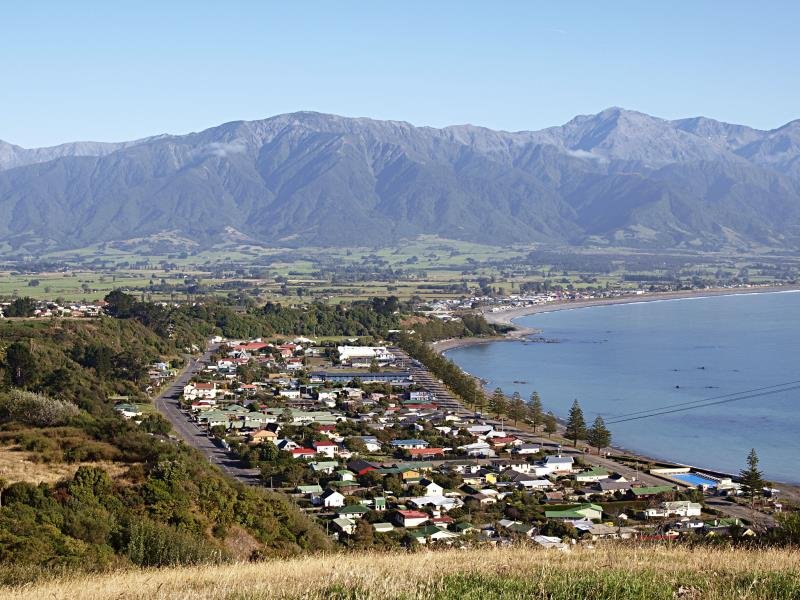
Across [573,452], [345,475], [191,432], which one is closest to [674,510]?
[345,475]

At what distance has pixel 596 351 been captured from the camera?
183 ft

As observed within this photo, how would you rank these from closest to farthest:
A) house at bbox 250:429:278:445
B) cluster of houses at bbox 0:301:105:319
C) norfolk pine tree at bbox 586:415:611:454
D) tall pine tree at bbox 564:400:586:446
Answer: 1. house at bbox 250:429:278:445
2. norfolk pine tree at bbox 586:415:611:454
3. tall pine tree at bbox 564:400:586:446
4. cluster of houses at bbox 0:301:105:319

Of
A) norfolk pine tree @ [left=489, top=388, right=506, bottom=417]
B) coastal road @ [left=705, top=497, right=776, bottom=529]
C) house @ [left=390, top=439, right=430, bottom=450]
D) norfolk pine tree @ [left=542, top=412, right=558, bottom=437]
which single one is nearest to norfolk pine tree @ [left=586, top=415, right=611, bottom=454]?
norfolk pine tree @ [left=542, top=412, right=558, bottom=437]

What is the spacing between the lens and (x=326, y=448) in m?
27.1

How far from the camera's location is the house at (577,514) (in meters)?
19.6

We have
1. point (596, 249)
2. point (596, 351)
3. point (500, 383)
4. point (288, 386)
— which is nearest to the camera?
point (288, 386)

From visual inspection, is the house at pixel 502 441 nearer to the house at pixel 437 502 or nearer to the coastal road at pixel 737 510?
the coastal road at pixel 737 510

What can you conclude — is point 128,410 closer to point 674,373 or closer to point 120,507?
point 120,507

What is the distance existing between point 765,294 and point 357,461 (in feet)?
274

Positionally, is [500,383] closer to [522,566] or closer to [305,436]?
[305,436]

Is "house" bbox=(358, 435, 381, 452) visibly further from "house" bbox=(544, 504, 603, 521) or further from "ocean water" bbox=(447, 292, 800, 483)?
"house" bbox=(544, 504, 603, 521)

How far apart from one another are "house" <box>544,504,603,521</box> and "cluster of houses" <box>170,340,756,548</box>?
2 centimetres

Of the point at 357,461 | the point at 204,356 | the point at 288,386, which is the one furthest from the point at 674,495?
the point at 204,356

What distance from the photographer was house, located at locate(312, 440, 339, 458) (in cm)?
2677
